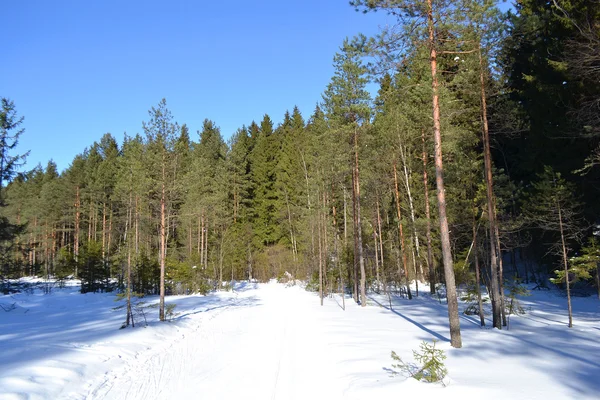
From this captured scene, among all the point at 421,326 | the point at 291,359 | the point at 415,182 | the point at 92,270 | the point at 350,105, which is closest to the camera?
the point at 291,359

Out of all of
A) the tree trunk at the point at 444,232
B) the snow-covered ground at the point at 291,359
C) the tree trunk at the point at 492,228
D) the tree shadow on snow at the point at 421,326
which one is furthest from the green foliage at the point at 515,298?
the tree trunk at the point at 444,232

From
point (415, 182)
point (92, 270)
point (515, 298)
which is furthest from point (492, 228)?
point (92, 270)

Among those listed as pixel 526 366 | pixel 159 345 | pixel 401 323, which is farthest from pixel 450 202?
pixel 159 345

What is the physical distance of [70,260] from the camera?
3453cm

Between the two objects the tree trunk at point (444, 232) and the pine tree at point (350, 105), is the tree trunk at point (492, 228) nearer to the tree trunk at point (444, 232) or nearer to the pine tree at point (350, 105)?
the tree trunk at point (444, 232)

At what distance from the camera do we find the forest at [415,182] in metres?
10.2

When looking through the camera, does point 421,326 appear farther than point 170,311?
No

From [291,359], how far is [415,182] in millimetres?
22312

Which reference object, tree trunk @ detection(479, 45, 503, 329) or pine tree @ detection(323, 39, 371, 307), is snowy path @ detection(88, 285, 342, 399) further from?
pine tree @ detection(323, 39, 371, 307)

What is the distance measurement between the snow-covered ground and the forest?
169 centimetres

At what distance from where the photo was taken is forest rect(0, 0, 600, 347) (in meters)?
10.2

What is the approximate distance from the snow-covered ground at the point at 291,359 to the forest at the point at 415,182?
1689mm

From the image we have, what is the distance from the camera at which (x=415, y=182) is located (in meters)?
27.7

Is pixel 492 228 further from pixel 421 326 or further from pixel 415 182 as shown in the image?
pixel 415 182
